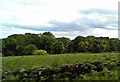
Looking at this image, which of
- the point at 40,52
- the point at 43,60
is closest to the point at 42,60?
the point at 43,60

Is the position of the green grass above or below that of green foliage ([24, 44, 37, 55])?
below

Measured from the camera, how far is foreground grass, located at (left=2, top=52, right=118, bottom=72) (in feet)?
10.2

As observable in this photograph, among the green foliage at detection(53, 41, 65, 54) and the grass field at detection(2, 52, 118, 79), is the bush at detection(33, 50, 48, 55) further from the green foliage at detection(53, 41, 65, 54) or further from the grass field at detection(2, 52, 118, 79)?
the green foliage at detection(53, 41, 65, 54)

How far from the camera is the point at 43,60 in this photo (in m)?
3.53

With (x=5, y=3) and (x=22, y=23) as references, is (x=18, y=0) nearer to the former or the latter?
(x=5, y=3)

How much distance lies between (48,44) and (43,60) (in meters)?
0.48

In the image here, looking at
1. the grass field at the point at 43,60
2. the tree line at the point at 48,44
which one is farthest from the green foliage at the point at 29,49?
the grass field at the point at 43,60

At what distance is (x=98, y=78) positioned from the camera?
3402mm

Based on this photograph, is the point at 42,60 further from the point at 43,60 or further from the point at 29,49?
the point at 29,49

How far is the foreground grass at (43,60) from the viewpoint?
3.10 metres

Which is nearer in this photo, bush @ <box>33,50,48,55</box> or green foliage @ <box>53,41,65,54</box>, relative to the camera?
bush @ <box>33,50,48,55</box>

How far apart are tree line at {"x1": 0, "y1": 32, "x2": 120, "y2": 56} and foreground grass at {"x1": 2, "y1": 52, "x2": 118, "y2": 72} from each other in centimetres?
13

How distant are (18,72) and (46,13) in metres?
1.86

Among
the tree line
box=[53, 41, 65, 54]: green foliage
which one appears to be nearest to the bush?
the tree line
